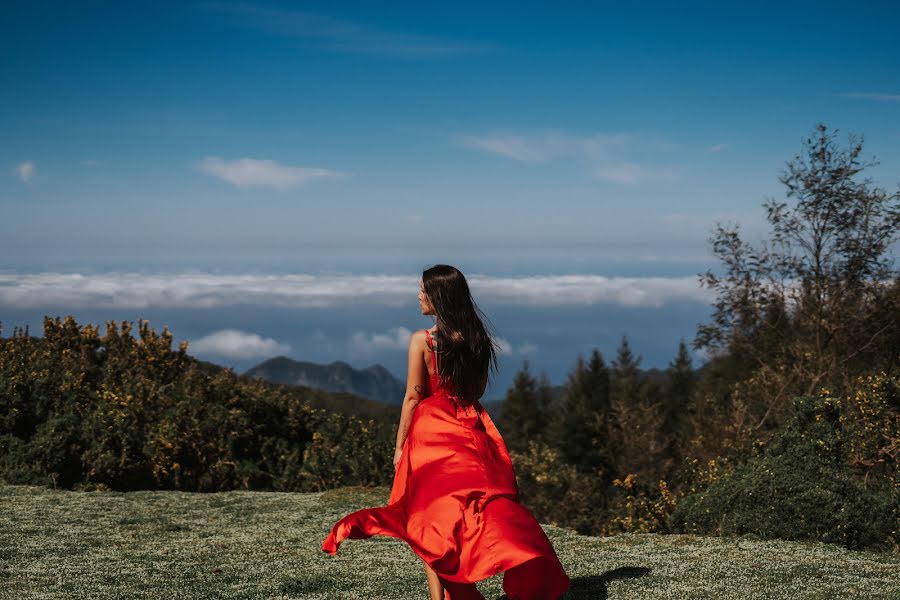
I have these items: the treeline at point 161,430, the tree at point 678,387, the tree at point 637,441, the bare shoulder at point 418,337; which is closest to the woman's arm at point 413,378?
the bare shoulder at point 418,337

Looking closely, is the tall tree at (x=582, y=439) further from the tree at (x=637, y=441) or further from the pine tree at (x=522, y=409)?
the pine tree at (x=522, y=409)

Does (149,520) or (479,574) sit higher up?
(479,574)

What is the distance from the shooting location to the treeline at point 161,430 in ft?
47.2

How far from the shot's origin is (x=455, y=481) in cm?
570

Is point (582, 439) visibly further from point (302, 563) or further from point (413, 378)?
point (413, 378)

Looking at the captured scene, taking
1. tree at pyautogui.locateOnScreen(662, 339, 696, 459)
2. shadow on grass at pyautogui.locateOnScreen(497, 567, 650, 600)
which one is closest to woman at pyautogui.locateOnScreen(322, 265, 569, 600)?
shadow on grass at pyautogui.locateOnScreen(497, 567, 650, 600)

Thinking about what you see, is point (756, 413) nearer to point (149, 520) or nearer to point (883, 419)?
point (883, 419)

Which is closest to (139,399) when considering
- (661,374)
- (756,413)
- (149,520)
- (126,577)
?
(149,520)

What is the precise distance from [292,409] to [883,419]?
1160 centimetres

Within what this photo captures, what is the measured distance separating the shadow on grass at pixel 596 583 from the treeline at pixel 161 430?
8531 mm

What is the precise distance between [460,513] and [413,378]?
104 cm

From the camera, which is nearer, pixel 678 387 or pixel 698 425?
pixel 698 425

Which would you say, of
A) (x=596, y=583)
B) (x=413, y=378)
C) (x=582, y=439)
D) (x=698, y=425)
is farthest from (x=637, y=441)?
(x=413, y=378)

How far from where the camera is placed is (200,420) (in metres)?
16.4
